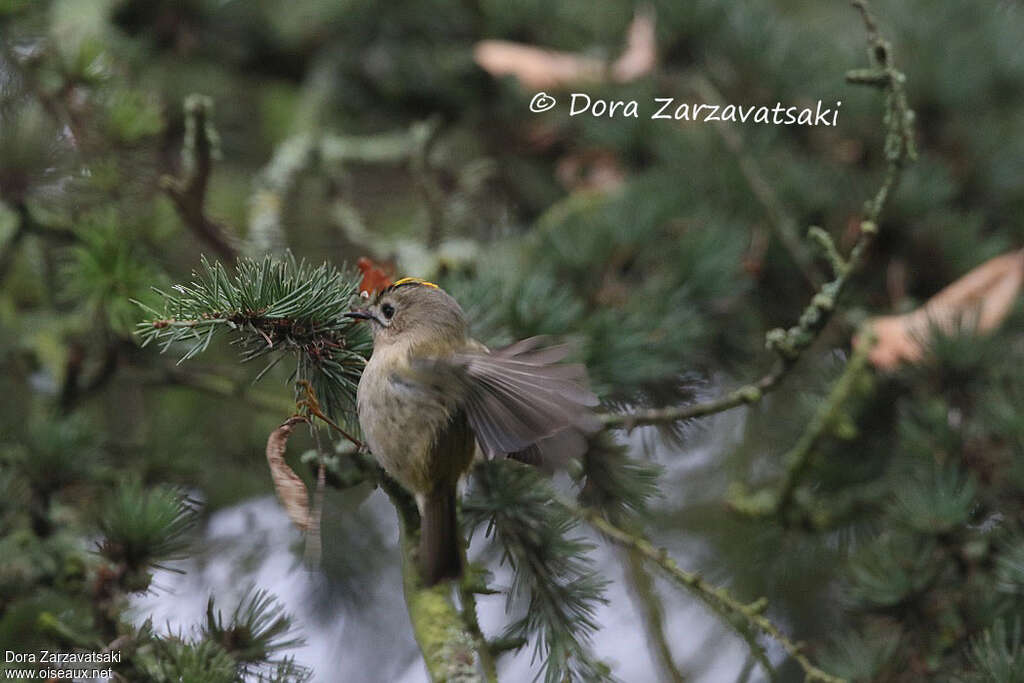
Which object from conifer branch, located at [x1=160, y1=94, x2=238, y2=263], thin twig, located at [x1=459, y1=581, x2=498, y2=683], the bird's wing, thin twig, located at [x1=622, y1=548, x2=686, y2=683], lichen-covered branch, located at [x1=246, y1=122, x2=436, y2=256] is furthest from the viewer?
lichen-covered branch, located at [x1=246, y1=122, x2=436, y2=256]

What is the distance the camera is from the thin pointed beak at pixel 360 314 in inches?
55.4

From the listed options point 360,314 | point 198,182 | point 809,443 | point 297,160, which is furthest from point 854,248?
point 297,160

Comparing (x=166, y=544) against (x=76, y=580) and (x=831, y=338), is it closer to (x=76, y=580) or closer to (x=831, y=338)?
(x=76, y=580)

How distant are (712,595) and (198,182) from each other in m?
1.06

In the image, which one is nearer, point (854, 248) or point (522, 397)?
point (522, 397)

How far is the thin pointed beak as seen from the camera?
1407mm

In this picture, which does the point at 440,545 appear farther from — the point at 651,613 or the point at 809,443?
the point at 809,443

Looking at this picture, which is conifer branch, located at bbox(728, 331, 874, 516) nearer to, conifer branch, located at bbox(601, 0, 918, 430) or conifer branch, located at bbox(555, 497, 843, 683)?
conifer branch, located at bbox(601, 0, 918, 430)

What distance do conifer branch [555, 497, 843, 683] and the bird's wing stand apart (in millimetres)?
258

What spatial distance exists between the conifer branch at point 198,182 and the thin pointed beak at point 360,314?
0.42m

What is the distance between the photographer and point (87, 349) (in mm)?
1979

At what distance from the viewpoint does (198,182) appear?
1710 mm

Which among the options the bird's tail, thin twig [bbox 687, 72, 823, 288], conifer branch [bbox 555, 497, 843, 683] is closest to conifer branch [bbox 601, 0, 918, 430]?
conifer branch [bbox 555, 497, 843, 683]

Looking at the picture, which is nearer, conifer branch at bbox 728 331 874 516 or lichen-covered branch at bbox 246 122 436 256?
conifer branch at bbox 728 331 874 516
